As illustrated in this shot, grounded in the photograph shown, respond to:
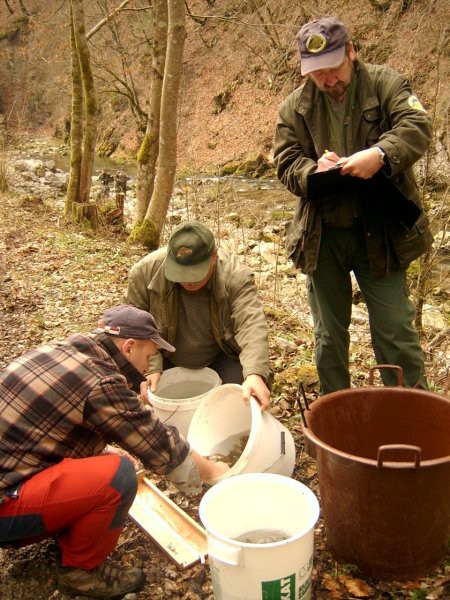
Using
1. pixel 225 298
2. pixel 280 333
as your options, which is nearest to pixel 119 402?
pixel 225 298

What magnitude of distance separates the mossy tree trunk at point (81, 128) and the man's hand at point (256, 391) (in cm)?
823

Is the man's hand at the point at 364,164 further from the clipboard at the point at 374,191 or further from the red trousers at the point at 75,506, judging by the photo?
the red trousers at the point at 75,506

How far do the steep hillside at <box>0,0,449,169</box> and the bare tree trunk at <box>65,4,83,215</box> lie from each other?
2971 millimetres

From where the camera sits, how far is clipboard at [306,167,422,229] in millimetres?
2773

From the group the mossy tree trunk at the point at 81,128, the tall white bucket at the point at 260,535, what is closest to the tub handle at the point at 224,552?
the tall white bucket at the point at 260,535

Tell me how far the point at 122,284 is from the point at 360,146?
184 inches

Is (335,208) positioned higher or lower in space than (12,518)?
higher

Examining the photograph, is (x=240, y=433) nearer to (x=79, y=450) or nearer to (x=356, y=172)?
(x=79, y=450)

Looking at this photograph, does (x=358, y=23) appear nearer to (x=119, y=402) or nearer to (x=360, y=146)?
(x=360, y=146)

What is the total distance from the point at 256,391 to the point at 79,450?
87 cm

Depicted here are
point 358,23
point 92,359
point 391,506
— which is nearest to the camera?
point 391,506

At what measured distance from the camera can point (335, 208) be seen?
294cm

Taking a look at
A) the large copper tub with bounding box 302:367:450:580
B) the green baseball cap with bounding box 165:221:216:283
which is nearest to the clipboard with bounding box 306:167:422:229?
the green baseball cap with bounding box 165:221:216:283

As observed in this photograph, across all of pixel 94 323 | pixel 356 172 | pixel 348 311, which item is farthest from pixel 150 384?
pixel 94 323
